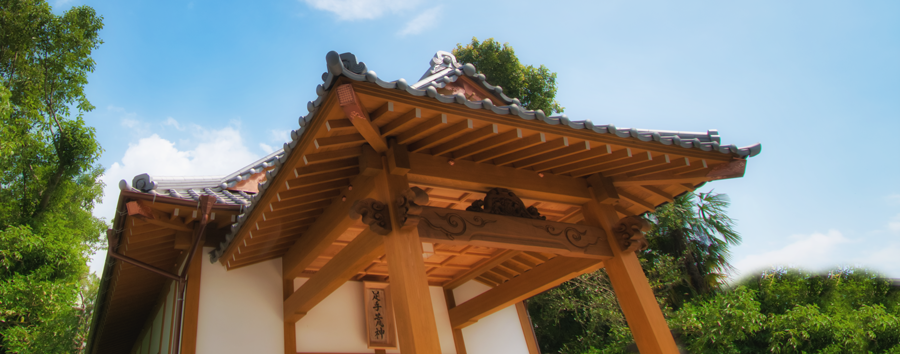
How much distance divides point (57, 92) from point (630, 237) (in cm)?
1512

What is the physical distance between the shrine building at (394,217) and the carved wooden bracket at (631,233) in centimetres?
1

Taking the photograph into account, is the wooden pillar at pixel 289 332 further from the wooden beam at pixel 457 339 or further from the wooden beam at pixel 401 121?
the wooden beam at pixel 401 121

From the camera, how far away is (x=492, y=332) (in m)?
7.12

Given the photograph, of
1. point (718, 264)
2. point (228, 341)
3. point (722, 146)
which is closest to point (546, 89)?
point (718, 264)

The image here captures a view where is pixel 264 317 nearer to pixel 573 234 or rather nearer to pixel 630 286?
pixel 573 234

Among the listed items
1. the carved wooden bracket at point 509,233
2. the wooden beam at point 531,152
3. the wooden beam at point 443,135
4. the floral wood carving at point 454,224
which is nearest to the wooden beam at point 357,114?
Result: the wooden beam at point 443,135

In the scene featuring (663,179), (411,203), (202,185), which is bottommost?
(411,203)

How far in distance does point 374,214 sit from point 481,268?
137 inches

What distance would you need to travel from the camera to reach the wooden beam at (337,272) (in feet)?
12.1

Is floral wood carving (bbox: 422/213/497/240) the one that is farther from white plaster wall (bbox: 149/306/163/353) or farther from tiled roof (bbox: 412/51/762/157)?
white plaster wall (bbox: 149/306/163/353)

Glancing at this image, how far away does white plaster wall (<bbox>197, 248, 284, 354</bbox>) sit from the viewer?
4.81 metres

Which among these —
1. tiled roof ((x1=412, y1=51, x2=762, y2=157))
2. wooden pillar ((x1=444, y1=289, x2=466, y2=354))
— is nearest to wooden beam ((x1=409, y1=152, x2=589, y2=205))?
tiled roof ((x1=412, y1=51, x2=762, y2=157))

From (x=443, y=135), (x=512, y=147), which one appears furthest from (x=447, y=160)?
(x=512, y=147)

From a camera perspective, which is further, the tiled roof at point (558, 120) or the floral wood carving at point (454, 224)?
the floral wood carving at point (454, 224)
